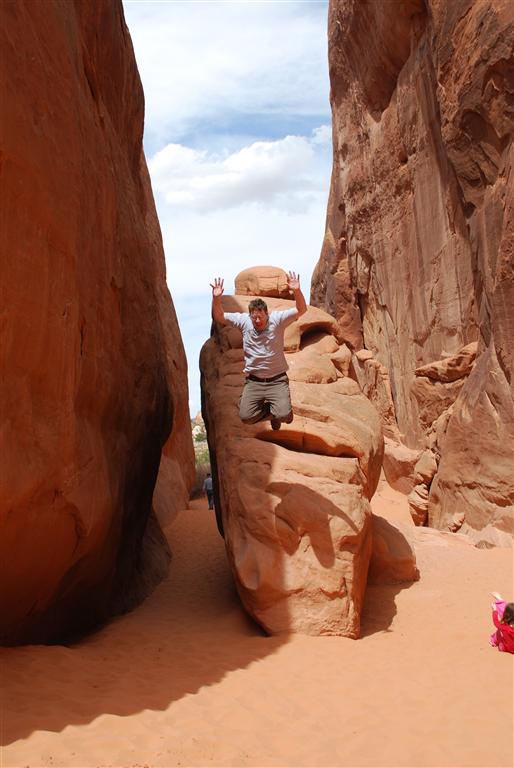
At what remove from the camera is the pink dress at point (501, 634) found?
21.7ft

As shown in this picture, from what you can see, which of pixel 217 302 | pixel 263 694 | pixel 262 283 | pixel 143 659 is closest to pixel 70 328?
pixel 217 302

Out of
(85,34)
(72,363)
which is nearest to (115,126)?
(85,34)

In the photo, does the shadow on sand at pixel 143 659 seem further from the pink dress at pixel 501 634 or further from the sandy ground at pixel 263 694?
the pink dress at pixel 501 634

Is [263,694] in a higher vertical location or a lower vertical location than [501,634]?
higher

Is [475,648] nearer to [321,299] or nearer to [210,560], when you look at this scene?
[210,560]

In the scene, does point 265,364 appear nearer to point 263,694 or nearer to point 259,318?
point 259,318

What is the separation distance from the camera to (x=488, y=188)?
14.5m

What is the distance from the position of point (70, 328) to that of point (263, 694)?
3.69 metres

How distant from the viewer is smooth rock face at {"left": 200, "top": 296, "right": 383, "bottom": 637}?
728 cm

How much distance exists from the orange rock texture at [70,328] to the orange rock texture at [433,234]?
7.35 metres

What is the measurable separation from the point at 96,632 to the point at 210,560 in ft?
15.2

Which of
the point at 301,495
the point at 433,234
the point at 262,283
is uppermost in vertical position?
the point at 433,234

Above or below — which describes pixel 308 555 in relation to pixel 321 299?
below

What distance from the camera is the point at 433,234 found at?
18328 millimetres
